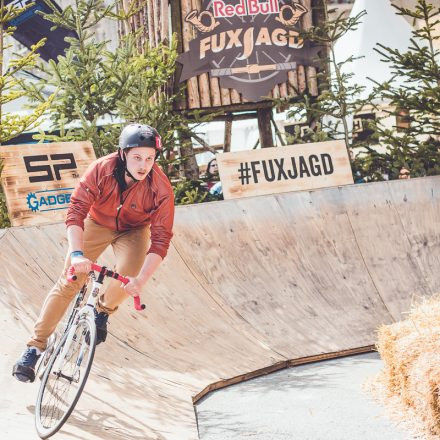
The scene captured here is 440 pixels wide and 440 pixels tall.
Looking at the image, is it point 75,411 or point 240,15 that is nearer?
point 75,411

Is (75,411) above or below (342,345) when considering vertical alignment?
above

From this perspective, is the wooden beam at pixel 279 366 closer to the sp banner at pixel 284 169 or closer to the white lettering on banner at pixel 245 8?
the sp banner at pixel 284 169

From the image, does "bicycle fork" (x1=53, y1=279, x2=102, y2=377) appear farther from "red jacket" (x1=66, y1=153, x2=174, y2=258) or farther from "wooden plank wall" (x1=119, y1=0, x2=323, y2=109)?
"wooden plank wall" (x1=119, y1=0, x2=323, y2=109)

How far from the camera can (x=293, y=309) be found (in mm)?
7602

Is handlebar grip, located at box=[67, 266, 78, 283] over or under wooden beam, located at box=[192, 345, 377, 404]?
over

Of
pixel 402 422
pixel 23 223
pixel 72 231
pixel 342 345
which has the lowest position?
pixel 342 345

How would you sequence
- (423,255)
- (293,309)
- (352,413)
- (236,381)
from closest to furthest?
(352,413) < (236,381) < (293,309) < (423,255)

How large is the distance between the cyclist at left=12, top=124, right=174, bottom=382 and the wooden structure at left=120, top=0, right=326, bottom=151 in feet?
21.1

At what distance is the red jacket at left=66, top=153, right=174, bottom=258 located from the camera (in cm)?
498

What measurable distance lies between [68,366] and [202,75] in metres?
7.76

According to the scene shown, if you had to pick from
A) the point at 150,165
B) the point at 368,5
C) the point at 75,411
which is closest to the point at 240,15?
the point at 368,5

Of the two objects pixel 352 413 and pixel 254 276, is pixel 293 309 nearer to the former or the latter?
pixel 254 276

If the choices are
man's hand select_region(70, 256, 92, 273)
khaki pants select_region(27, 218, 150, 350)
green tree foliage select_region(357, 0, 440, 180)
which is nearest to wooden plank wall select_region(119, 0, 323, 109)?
green tree foliage select_region(357, 0, 440, 180)

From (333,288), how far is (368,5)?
30.5 ft
